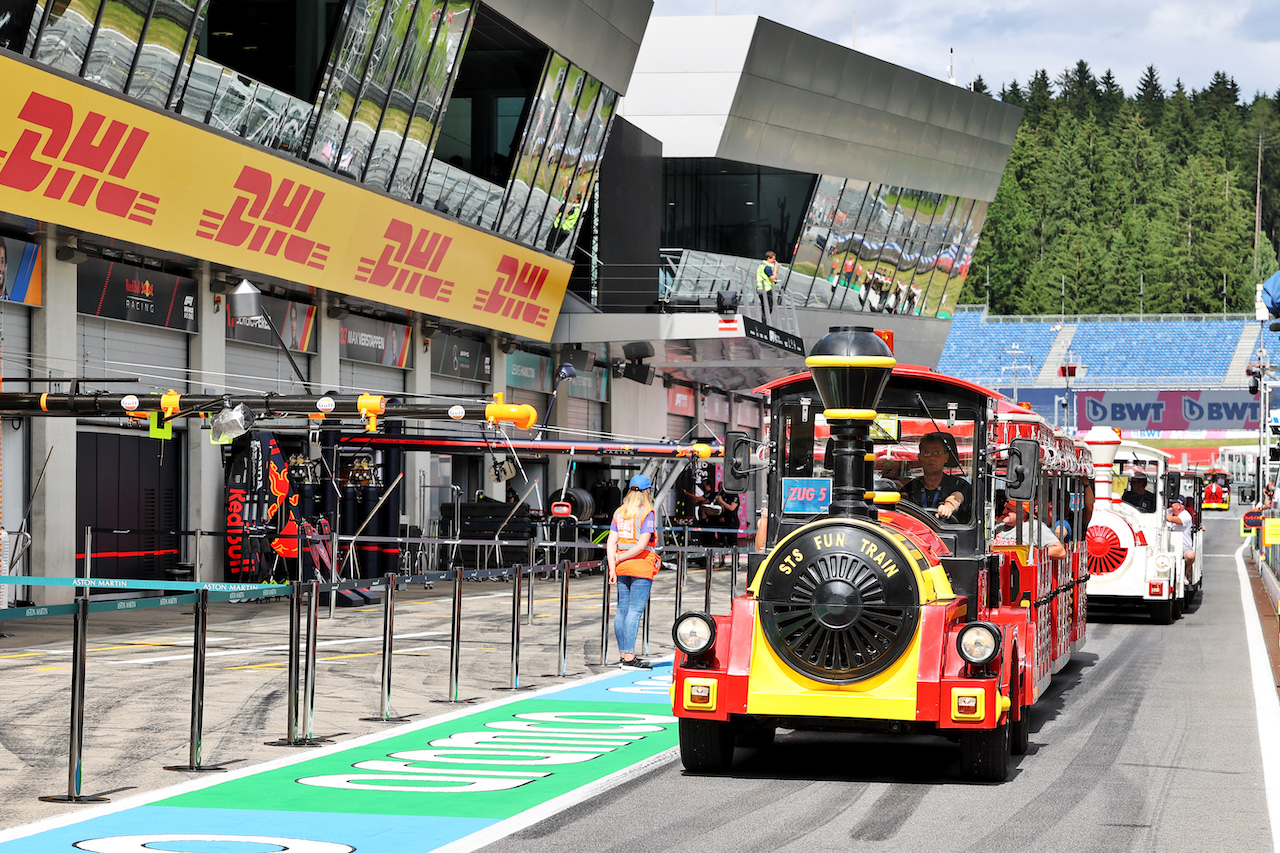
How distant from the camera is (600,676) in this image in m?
14.3

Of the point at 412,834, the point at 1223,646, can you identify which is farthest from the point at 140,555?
the point at 412,834

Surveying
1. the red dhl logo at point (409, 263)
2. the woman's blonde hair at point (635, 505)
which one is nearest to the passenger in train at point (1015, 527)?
the woman's blonde hair at point (635, 505)

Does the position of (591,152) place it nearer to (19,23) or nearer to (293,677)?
(19,23)

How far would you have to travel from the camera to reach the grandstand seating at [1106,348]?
10244 cm

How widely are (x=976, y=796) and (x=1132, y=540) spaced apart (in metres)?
13.4

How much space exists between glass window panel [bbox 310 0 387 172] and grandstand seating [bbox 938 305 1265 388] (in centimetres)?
8027

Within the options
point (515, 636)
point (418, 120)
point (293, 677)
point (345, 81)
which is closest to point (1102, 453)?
point (515, 636)

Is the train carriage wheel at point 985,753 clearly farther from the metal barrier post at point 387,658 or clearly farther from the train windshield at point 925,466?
the metal barrier post at point 387,658

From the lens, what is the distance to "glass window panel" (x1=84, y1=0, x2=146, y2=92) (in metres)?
18.2

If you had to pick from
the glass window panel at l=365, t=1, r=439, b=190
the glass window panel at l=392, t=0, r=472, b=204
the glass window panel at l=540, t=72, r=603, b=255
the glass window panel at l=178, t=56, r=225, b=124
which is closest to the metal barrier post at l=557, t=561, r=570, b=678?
the glass window panel at l=178, t=56, r=225, b=124

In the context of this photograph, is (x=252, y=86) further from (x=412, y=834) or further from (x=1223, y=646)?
(x=412, y=834)

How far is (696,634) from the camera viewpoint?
30.7 feet

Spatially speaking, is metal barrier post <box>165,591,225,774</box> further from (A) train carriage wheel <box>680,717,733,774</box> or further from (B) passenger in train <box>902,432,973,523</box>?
(B) passenger in train <box>902,432,973,523</box>

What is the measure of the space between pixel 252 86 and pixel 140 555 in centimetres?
674
